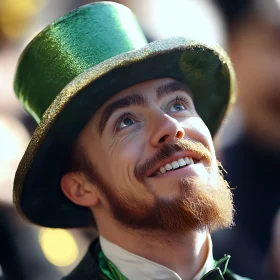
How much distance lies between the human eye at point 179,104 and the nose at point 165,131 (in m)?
0.15

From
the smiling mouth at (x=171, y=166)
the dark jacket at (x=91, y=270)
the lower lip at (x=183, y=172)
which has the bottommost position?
the dark jacket at (x=91, y=270)

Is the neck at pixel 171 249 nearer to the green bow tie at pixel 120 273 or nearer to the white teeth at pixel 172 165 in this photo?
the green bow tie at pixel 120 273

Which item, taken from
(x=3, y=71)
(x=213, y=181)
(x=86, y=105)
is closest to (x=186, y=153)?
(x=213, y=181)

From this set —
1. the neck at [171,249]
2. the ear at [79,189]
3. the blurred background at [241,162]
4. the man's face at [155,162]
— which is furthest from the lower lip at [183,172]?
the blurred background at [241,162]

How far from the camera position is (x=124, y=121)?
259cm

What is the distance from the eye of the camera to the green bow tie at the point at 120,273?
246cm

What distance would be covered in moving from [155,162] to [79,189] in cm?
44

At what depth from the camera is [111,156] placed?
8.41ft

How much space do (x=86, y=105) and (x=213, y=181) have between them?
1.86ft

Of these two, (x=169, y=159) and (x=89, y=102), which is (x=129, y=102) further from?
(x=169, y=159)

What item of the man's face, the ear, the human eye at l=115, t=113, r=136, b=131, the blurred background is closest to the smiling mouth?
the man's face

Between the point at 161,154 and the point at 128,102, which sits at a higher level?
the point at 128,102

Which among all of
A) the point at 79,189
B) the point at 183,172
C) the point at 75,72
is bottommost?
the point at 79,189

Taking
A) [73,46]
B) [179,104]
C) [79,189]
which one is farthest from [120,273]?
[73,46]
